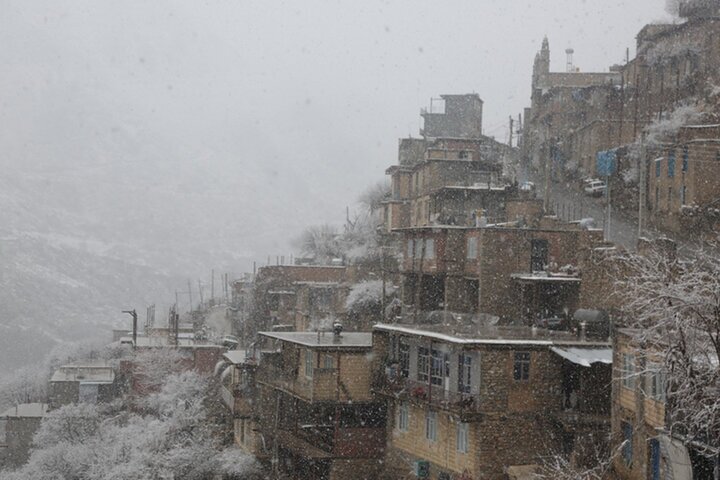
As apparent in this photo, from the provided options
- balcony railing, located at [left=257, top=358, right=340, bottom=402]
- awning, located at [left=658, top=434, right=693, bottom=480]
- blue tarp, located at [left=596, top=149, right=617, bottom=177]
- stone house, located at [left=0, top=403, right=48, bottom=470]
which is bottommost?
stone house, located at [left=0, top=403, right=48, bottom=470]

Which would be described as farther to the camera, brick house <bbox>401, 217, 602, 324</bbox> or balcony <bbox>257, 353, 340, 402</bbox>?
brick house <bbox>401, 217, 602, 324</bbox>

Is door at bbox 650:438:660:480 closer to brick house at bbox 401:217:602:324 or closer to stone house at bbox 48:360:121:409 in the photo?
brick house at bbox 401:217:602:324

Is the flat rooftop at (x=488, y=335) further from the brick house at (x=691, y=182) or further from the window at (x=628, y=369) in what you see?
the brick house at (x=691, y=182)

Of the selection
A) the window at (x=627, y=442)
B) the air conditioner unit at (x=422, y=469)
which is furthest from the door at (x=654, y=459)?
the air conditioner unit at (x=422, y=469)

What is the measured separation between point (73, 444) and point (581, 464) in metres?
32.1

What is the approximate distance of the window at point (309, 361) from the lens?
31.9 m

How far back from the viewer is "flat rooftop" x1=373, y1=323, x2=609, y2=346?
25.8 metres

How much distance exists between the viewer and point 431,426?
2795 centimetres

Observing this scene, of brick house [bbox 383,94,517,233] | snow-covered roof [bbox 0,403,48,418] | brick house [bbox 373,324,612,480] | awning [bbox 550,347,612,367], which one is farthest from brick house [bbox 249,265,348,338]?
awning [bbox 550,347,612,367]

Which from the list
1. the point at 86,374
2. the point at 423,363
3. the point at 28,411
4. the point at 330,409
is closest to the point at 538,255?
the point at 423,363

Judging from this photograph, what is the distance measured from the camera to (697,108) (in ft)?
141

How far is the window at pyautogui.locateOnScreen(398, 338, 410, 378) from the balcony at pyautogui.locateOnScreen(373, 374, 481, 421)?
0.23 m

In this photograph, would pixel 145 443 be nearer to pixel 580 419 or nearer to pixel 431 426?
pixel 431 426

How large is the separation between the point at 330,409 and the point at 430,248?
9731 millimetres
